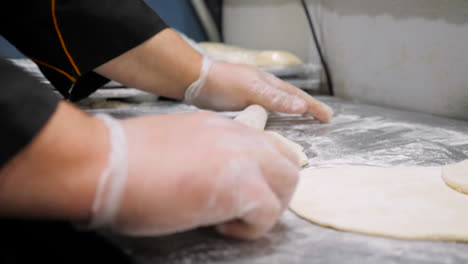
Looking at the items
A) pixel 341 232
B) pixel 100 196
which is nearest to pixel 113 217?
pixel 100 196

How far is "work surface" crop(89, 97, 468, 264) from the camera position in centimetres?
57

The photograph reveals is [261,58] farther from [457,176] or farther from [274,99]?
[457,176]

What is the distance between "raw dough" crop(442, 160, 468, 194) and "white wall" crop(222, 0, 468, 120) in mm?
598

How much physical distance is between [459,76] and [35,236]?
130 centimetres

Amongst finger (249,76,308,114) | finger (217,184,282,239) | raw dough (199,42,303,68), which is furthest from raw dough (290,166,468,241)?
raw dough (199,42,303,68)

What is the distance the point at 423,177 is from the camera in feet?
2.85

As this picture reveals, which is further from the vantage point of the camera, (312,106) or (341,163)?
(312,106)

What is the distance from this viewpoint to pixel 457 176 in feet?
2.75

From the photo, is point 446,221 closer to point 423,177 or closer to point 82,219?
point 423,177

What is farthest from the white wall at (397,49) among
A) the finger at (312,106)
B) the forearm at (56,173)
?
the forearm at (56,173)

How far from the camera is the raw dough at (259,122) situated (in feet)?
3.20

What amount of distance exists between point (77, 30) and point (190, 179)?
82 cm

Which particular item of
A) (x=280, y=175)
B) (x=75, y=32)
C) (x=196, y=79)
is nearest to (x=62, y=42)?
(x=75, y=32)

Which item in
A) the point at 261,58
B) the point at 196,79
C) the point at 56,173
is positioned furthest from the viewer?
the point at 261,58
